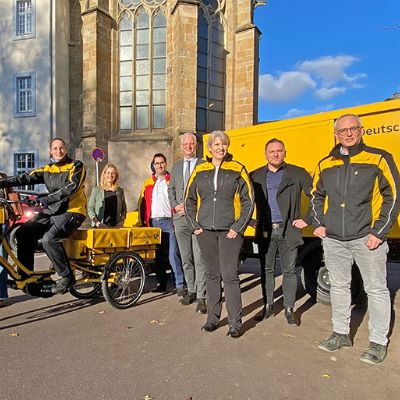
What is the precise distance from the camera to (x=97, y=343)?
383 cm

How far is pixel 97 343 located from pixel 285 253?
2.16 m

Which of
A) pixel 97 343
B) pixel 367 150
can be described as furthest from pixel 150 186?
pixel 367 150

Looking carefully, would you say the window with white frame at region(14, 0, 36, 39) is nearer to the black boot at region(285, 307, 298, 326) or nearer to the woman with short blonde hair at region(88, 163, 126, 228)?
the woman with short blonde hair at region(88, 163, 126, 228)

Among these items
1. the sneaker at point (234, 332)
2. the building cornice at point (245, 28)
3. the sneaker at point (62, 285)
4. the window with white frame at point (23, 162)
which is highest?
the building cornice at point (245, 28)

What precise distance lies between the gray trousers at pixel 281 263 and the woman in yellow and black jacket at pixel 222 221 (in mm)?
660

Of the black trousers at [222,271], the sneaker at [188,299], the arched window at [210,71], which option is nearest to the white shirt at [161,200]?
the sneaker at [188,299]

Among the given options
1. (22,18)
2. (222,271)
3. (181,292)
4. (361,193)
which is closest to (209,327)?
(222,271)

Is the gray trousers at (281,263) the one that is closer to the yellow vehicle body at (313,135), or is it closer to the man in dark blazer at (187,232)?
the man in dark blazer at (187,232)

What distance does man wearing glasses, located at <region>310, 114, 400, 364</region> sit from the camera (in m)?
3.31

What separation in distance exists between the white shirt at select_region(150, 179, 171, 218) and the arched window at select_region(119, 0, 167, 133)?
40.6 feet

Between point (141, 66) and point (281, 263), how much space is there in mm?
15371

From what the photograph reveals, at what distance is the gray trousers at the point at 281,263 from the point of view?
4422 millimetres

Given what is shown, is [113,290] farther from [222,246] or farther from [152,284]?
[222,246]

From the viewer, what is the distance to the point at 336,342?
3.69 meters
